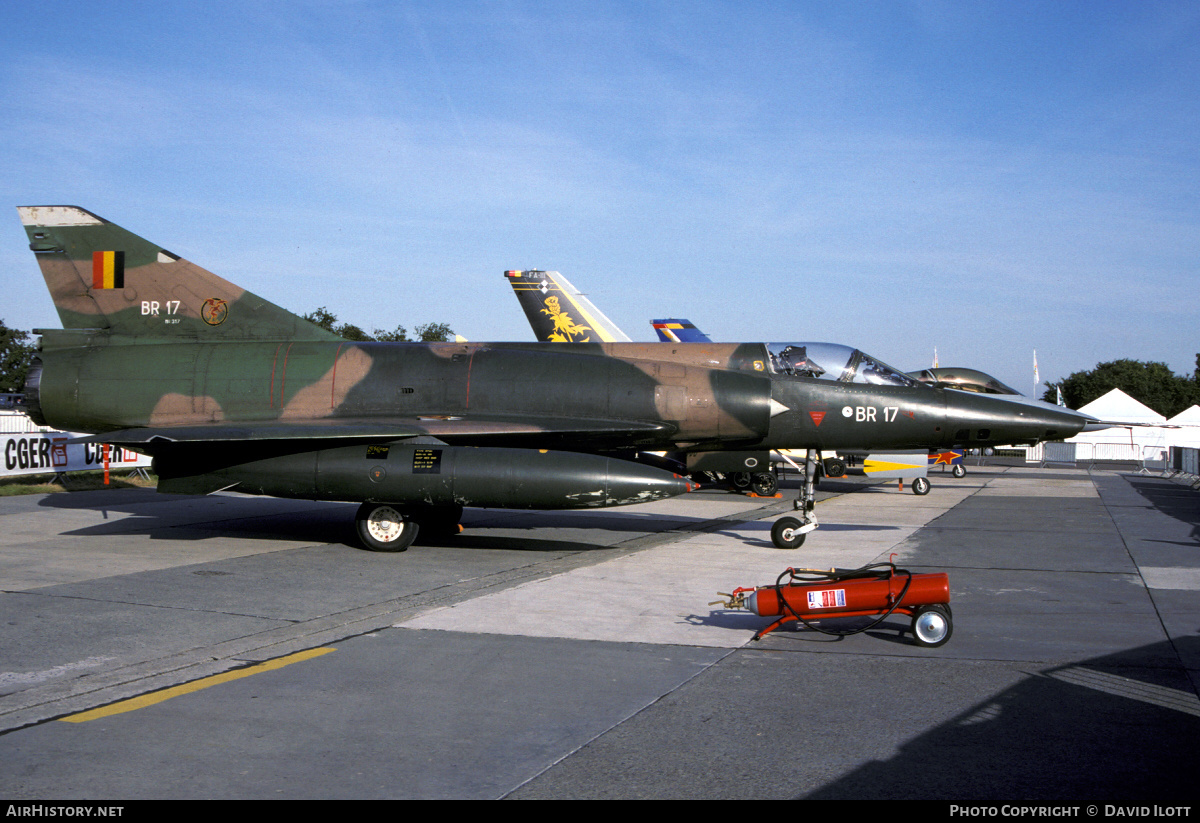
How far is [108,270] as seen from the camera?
1301 centimetres

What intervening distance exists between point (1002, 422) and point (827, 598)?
6.37 meters

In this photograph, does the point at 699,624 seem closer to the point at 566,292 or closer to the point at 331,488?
the point at 331,488

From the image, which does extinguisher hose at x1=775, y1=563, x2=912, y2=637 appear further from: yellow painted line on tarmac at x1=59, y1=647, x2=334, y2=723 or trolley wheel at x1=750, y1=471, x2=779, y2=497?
trolley wheel at x1=750, y1=471, x2=779, y2=497

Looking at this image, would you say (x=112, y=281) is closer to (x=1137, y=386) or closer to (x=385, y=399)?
(x=385, y=399)

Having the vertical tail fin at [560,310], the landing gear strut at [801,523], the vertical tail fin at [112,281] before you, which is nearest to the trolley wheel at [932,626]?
the landing gear strut at [801,523]

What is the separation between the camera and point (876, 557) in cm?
1136

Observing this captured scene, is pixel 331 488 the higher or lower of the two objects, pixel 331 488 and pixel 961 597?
the higher

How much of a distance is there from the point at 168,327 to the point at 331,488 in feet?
13.6

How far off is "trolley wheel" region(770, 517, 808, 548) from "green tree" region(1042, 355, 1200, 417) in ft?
314

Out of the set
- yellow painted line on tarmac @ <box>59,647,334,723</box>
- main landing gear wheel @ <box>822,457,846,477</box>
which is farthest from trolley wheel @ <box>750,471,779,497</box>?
yellow painted line on tarmac @ <box>59,647,334,723</box>

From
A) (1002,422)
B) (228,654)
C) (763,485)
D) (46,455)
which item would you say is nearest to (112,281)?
(228,654)

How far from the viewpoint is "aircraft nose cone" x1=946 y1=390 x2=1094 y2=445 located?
11953mm

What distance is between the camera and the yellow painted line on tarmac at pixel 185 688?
201 inches

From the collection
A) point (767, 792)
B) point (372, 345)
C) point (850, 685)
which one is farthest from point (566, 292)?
point (767, 792)
